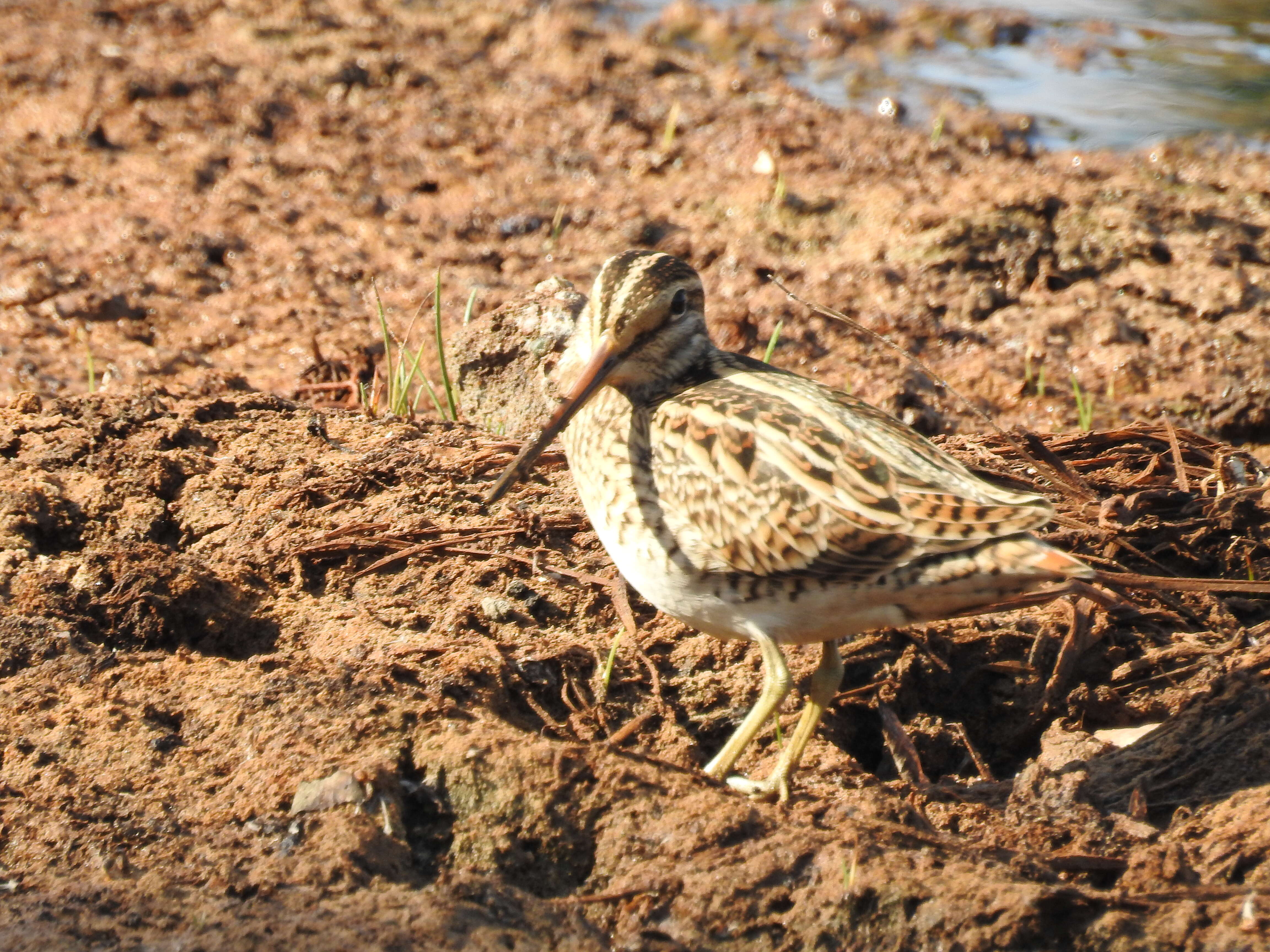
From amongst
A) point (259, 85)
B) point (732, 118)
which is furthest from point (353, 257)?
point (732, 118)

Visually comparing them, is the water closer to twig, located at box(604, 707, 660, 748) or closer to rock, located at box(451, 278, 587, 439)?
rock, located at box(451, 278, 587, 439)

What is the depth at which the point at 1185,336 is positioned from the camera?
6.73 m

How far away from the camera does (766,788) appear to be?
12.3 feet

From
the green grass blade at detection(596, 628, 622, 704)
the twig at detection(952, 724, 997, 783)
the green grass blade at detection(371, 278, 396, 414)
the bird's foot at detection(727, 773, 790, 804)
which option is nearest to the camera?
the bird's foot at detection(727, 773, 790, 804)

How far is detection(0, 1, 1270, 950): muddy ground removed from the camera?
3.23 metres

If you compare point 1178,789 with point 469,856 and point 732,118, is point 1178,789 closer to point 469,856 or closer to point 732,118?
point 469,856

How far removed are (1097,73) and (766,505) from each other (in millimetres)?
7699

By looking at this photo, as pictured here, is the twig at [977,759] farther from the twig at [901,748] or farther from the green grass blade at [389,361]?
the green grass blade at [389,361]

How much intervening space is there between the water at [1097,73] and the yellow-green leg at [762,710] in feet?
19.6

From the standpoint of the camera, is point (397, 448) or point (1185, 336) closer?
point (397, 448)

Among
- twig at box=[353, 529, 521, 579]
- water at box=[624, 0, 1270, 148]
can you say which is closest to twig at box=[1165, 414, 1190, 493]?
twig at box=[353, 529, 521, 579]

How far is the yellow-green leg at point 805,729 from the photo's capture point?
376 centimetres

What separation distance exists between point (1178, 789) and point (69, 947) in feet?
8.82

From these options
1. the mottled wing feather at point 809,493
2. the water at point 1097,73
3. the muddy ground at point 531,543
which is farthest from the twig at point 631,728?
the water at point 1097,73
